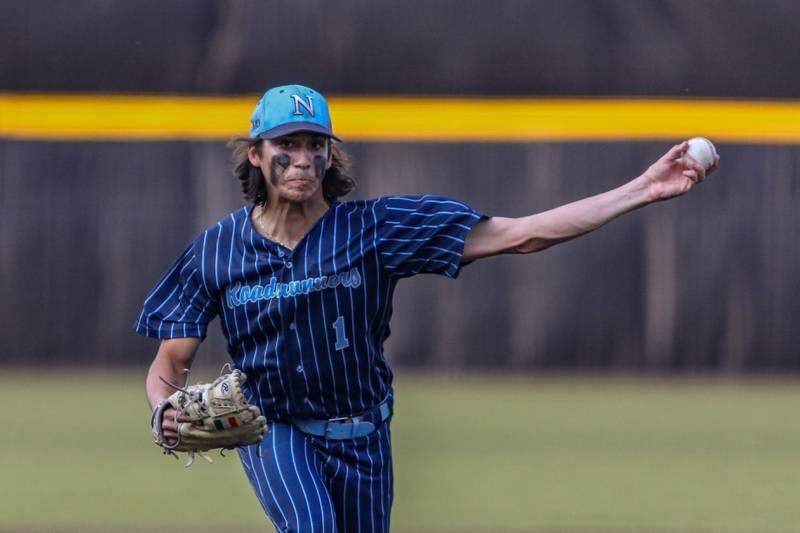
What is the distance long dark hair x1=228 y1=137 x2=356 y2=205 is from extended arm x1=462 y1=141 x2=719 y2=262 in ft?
1.36

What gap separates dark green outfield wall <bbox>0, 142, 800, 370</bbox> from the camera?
938cm

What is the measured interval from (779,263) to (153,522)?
4863 millimetres

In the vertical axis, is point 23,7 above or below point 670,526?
above

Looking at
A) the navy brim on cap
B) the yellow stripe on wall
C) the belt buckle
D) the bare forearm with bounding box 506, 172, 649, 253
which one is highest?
the yellow stripe on wall

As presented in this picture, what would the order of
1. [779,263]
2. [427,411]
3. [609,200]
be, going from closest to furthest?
[609,200] → [427,411] → [779,263]

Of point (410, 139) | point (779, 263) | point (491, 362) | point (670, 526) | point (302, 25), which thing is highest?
point (302, 25)

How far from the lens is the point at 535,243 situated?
401 cm

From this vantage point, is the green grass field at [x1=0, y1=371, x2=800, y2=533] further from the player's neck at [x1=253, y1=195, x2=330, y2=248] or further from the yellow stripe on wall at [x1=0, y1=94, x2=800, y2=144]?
the player's neck at [x1=253, y1=195, x2=330, y2=248]

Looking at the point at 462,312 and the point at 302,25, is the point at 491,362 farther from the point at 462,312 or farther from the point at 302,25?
the point at 302,25

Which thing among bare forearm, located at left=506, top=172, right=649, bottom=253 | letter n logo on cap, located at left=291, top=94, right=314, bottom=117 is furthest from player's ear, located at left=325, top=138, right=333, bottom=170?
bare forearm, located at left=506, top=172, right=649, bottom=253

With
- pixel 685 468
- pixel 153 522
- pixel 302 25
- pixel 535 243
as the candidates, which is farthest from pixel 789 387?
pixel 535 243

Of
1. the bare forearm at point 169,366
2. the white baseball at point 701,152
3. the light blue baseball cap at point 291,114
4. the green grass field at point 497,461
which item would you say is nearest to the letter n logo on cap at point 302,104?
the light blue baseball cap at point 291,114

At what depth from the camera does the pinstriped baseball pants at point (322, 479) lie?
3869 mm

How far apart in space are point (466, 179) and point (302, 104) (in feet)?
18.0
